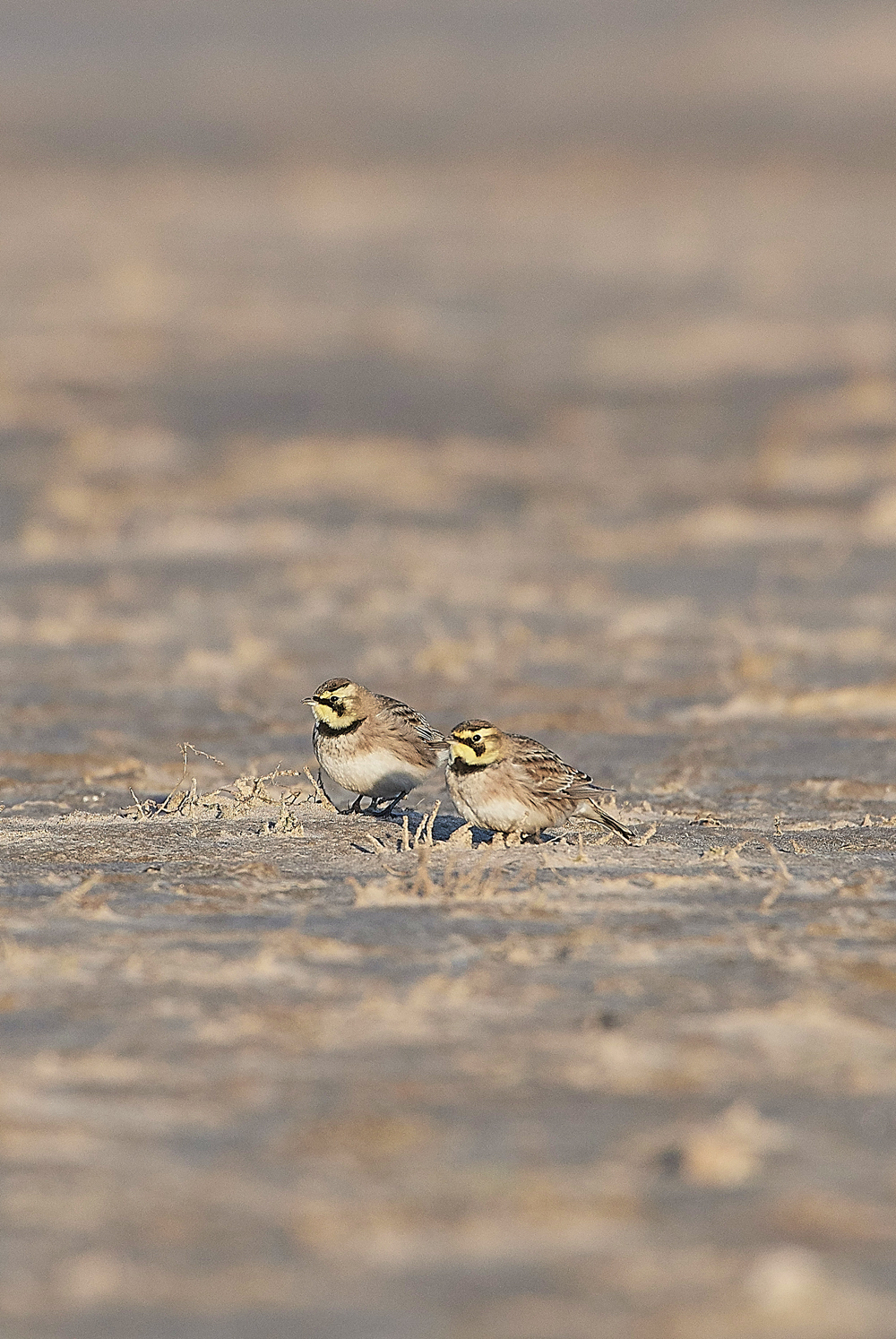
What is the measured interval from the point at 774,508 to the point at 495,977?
52.0ft

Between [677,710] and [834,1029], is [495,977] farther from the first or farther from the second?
[677,710]

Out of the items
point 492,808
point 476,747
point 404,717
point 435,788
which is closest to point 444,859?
point 492,808

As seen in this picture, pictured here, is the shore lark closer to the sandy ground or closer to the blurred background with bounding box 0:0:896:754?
the sandy ground

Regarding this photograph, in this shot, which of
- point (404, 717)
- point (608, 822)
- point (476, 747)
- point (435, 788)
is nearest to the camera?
point (476, 747)

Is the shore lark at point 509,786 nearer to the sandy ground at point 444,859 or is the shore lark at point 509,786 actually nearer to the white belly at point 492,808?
the white belly at point 492,808

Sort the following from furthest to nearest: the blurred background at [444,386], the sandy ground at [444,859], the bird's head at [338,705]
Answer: the blurred background at [444,386], the bird's head at [338,705], the sandy ground at [444,859]

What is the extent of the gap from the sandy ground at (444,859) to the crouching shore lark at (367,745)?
217 millimetres

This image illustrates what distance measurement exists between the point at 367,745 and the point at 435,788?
5.91 feet

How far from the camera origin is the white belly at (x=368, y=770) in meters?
8.59

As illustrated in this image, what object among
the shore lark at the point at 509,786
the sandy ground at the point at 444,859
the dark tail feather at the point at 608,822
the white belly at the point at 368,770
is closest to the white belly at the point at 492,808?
the shore lark at the point at 509,786

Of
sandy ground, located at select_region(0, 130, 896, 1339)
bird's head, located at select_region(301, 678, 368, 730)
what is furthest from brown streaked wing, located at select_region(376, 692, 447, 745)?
sandy ground, located at select_region(0, 130, 896, 1339)

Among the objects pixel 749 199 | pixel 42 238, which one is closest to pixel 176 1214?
pixel 42 238

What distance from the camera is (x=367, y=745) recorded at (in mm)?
8617

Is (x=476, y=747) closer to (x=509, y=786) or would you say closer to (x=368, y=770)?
(x=509, y=786)
